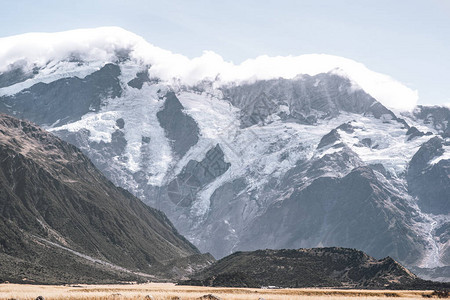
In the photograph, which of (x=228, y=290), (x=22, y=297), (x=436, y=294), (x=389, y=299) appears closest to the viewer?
(x=22, y=297)

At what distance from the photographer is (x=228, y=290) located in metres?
151

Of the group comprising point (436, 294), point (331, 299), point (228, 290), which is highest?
point (331, 299)

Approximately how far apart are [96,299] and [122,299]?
11.5 ft

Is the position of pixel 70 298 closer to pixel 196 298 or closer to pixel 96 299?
pixel 96 299

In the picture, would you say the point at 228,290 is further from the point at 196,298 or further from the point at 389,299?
the point at 196,298

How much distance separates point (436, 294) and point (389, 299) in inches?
546

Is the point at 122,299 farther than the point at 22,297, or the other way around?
the point at 22,297

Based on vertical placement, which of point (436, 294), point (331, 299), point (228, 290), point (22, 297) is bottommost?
point (228, 290)

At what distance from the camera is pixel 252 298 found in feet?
283

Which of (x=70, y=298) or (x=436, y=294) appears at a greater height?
(x=70, y=298)

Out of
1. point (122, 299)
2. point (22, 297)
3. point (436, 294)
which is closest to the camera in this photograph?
point (122, 299)

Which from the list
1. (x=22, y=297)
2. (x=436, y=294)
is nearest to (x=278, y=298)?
(x=22, y=297)

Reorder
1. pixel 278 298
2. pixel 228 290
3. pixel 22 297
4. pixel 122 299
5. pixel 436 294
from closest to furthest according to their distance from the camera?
pixel 122 299 → pixel 22 297 → pixel 278 298 → pixel 436 294 → pixel 228 290

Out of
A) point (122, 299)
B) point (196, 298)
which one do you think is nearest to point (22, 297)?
point (122, 299)
